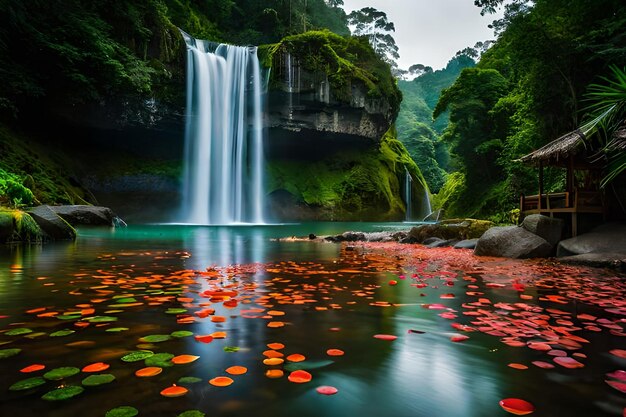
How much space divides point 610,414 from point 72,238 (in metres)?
12.9

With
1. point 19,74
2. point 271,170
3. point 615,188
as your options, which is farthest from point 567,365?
point 271,170

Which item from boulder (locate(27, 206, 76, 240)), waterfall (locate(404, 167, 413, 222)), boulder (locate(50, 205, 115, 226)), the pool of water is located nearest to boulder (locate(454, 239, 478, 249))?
the pool of water

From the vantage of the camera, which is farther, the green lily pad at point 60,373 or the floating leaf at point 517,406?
the green lily pad at point 60,373

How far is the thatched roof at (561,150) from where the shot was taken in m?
9.66

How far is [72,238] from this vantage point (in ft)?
37.3

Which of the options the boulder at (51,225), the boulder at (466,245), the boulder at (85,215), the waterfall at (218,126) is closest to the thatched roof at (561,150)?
the boulder at (466,245)

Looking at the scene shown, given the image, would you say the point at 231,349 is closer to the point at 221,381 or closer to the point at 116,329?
the point at 221,381

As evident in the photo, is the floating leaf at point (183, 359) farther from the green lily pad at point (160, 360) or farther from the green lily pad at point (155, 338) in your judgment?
the green lily pad at point (155, 338)

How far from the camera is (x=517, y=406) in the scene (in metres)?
1.76

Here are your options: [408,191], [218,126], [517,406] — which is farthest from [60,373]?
[408,191]

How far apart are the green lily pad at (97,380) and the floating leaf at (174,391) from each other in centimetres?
34

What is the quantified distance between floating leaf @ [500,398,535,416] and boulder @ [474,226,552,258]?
761cm

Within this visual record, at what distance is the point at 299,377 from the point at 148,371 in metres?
0.82

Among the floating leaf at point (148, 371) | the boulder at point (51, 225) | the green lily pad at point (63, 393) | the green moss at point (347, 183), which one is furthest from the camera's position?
the green moss at point (347, 183)
